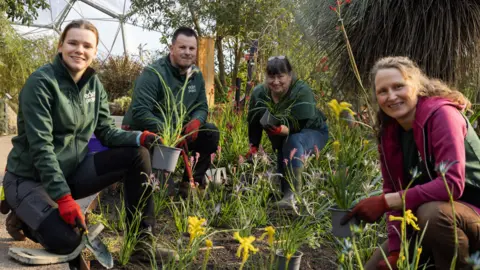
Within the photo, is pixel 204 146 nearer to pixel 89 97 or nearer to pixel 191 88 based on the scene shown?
pixel 191 88

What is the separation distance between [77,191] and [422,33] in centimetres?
306

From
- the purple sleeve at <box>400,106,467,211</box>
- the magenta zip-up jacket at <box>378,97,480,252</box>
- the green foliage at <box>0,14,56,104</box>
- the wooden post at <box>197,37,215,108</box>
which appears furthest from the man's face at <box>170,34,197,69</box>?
the green foliage at <box>0,14,56,104</box>

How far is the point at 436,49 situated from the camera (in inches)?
180

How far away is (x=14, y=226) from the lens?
287 cm

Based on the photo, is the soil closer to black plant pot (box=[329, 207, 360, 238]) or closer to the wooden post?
black plant pot (box=[329, 207, 360, 238])

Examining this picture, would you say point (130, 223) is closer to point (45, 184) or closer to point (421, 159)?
point (45, 184)

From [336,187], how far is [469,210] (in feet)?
1.79

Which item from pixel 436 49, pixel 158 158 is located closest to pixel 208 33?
pixel 436 49

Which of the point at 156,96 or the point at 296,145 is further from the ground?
the point at 156,96

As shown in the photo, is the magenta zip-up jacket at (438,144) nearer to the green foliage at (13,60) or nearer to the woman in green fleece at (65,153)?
the woman in green fleece at (65,153)

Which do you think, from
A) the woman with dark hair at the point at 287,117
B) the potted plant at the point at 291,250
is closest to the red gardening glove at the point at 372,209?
the potted plant at the point at 291,250

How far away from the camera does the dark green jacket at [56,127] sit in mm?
2670

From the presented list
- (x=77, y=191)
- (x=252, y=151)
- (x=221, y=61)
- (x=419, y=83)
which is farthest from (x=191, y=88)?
(x=221, y=61)

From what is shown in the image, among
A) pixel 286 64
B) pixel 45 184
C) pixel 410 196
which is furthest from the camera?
pixel 286 64
